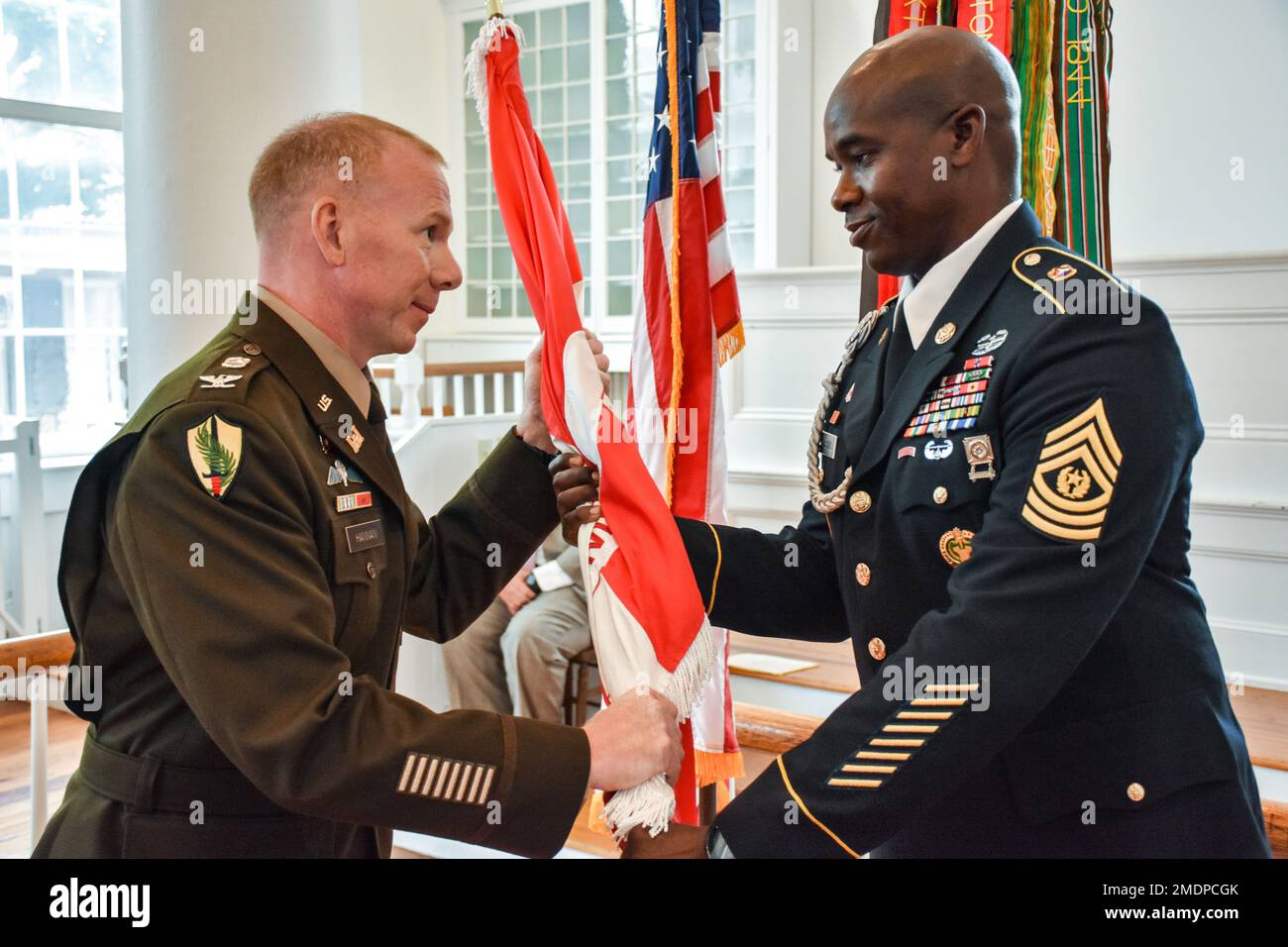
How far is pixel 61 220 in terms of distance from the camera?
20.3 feet

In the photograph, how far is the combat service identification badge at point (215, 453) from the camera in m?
1.20

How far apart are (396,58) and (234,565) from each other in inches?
289

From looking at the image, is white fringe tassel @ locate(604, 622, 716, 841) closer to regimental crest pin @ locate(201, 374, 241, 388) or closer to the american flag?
regimental crest pin @ locate(201, 374, 241, 388)

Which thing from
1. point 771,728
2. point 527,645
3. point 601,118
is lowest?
point 771,728

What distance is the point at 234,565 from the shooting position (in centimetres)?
118

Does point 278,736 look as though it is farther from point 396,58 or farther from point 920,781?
point 396,58

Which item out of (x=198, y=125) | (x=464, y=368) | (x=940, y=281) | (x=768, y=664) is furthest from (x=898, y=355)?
(x=464, y=368)

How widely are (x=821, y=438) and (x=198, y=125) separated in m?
1.89

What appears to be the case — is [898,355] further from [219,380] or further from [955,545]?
[219,380]

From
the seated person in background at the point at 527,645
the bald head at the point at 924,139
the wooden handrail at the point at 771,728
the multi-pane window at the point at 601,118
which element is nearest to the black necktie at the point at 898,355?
the bald head at the point at 924,139

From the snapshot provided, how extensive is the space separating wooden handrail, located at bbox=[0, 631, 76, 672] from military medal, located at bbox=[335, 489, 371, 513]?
70 cm

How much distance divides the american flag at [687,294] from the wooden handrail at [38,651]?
1397 millimetres

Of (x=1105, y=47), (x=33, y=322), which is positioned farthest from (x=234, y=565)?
(x=33, y=322)

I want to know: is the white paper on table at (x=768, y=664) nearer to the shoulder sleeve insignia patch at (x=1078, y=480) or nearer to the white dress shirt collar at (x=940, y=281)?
the white dress shirt collar at (x=940, y=281)
